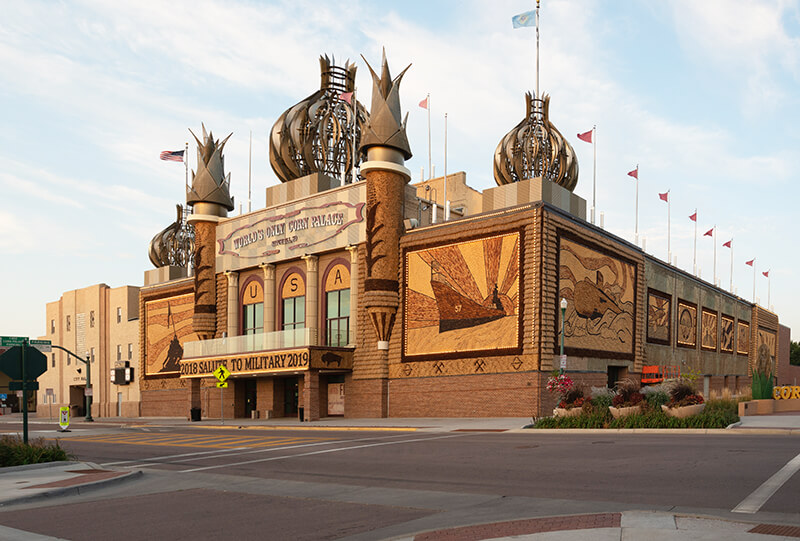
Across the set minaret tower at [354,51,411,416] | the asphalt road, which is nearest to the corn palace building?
minaret tower at [354,51,411,416]

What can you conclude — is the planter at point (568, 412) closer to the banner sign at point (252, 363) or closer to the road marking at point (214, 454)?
the road marking at point (214, 454)

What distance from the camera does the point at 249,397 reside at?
Result: 175 ft

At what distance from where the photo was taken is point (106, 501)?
13133mm

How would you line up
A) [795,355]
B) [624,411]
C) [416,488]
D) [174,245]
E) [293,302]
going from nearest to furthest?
[416,488] → [624,411] → [293,302] → [174,245] → [795,355]

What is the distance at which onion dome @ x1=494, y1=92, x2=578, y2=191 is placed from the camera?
158ft

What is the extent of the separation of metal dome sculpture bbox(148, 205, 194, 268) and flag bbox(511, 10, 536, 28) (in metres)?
39.4

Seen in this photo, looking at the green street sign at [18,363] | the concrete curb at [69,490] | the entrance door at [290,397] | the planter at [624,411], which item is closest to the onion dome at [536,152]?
the entrance door at [290,397]

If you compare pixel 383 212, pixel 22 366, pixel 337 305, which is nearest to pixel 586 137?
pixel 383 212

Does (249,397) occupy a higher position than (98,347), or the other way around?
(98,347)

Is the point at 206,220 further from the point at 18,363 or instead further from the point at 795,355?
the point at 795,355

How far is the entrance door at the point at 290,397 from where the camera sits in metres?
50.6

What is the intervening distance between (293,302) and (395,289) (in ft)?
34.9

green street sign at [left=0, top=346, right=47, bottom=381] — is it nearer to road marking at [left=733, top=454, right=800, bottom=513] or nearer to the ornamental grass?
road marking at [left=733, top=454, right=800, bottom=513]

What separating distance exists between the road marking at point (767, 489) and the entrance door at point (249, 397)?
43.7 m
